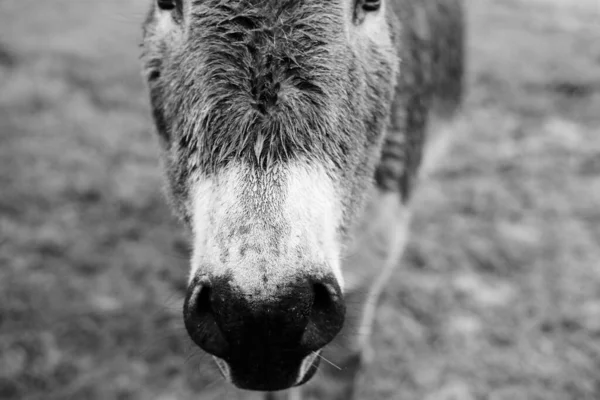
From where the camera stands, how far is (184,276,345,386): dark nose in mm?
1385

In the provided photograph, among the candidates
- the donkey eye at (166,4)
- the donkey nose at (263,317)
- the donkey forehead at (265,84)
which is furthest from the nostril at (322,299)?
the donkey eye at (166,4)

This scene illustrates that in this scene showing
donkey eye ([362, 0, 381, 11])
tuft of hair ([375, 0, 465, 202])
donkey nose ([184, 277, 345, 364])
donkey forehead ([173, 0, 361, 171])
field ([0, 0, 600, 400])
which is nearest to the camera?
donkey nose ([184, 277, 345, 364])

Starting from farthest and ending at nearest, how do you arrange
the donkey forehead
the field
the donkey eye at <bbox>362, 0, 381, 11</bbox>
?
the field → the donkey eye at <bbox>362, 0, 381, 11</bbox> → the donkey forehead

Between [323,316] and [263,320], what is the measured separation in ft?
0.65

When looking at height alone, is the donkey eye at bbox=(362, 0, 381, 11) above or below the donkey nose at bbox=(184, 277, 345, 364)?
above

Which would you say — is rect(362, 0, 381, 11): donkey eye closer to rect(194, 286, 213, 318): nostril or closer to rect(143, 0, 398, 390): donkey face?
rect(143, 0, 398, 390): donkey face

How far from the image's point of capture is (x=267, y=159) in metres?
1.54

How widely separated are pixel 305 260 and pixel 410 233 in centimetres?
348

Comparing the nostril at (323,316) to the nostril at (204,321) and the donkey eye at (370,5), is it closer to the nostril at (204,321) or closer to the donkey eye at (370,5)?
the nostril at (204,321)

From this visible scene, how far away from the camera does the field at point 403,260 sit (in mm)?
3520

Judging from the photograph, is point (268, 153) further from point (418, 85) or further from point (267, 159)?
point (418, 85)

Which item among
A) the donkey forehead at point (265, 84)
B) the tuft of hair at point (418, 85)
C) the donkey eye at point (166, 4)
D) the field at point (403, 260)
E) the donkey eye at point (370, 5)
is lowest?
the field at point (403, 260)

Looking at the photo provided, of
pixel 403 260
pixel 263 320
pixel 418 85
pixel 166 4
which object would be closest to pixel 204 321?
pixel 263 320

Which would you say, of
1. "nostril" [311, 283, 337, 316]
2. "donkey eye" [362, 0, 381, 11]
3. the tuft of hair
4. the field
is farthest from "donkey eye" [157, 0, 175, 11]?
"nostril" [311, 283, 337, 316]
